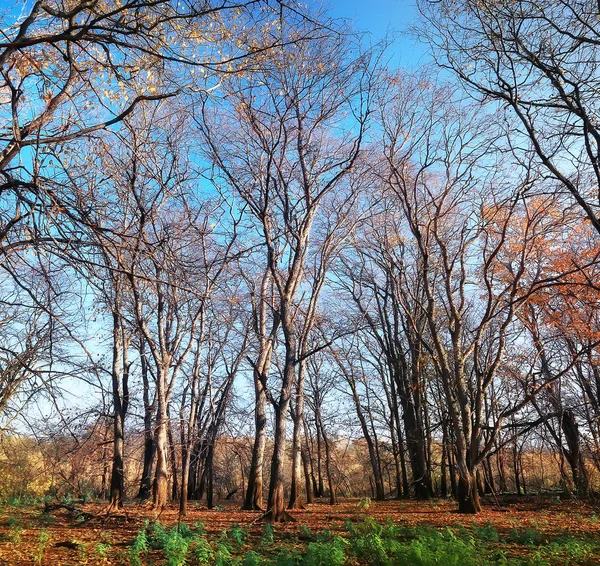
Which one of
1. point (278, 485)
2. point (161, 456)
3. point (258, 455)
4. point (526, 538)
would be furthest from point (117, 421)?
point (526, 538)

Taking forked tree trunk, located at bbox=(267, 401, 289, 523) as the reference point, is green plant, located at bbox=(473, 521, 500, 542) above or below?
below

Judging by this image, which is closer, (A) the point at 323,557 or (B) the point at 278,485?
(A) the point at 323,557

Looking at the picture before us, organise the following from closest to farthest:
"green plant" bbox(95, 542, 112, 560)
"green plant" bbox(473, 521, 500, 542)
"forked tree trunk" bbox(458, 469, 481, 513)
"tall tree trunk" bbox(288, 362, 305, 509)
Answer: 1. "green plant" bbox(95, 542, 112, 560)
2. "green plant" bbox(473, 521, 500, 542)
3. "forked tree trunk" bbox(458, 469, 481, 513)
4. "tall tree trunk" bbox(288, 362, 305, 509)

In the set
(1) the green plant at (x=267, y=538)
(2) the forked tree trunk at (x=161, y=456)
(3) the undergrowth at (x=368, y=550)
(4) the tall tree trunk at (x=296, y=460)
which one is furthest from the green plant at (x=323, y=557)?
(2) the forked tree trunk at (x=161, y=456)

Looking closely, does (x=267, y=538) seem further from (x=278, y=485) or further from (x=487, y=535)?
(x=487, y=535)

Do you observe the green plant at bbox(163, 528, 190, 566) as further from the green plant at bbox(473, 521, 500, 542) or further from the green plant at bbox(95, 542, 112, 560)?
the green plant at bbox(473, 521, 500, 542)

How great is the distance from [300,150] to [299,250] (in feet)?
7.90

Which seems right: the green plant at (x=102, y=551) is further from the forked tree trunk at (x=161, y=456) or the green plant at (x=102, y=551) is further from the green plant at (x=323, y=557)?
the forked tree trunk at (x=161, y=456)

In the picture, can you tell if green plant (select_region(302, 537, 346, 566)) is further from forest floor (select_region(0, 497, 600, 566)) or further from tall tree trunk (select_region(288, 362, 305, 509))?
tall tree trunk (select_region(288, 362, 305, 509))

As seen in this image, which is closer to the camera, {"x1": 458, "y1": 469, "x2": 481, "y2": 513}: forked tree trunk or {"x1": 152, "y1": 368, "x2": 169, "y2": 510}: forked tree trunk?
{"x1": 458, "y1": 469, "x2": 481, "y2": 513}: forked tree trunk

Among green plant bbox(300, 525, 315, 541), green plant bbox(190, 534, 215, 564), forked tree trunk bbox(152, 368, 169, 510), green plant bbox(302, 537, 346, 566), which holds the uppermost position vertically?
forked tree trunk bbox(152, 368, 169, 510)

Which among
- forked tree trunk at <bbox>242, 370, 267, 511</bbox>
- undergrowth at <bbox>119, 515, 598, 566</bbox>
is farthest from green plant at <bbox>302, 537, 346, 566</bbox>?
forked tree trunk at <bbox>242, 370, 267, 511</bbox>

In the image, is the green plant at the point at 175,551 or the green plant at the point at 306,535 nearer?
the green plant at the point at 175,551

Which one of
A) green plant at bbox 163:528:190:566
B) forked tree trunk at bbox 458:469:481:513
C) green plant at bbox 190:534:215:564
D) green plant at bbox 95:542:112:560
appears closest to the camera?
green plant at bbox 163:528:190:566
